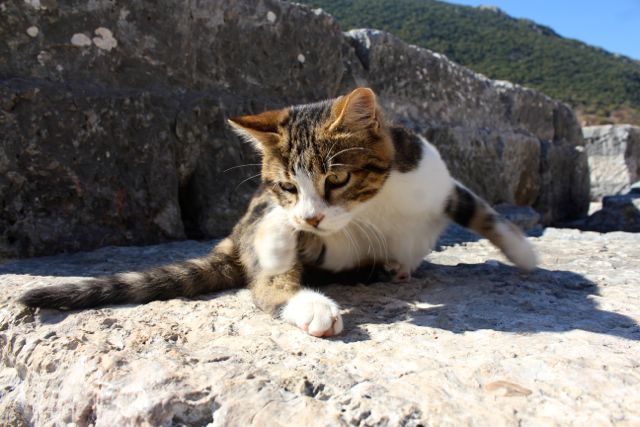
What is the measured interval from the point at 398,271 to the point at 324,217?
43 cm

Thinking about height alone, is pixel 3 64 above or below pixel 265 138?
above

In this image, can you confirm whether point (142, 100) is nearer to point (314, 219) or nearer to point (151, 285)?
point (151, 285)

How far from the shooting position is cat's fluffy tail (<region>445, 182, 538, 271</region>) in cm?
201

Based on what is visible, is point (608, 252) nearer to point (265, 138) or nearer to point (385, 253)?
point (385, 253)

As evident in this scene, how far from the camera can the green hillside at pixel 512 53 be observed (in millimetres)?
18312

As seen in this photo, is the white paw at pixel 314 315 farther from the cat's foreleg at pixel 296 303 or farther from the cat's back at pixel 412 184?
the cat's back at pixel 412 184

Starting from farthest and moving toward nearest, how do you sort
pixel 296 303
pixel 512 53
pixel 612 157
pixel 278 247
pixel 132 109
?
pixel 512 53
pixel 612 157
pixel 132 109
pixel 278 247
pixel 296 303

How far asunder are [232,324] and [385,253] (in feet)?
2.33

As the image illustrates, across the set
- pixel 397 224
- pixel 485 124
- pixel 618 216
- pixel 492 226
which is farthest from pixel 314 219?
pixel 618 216

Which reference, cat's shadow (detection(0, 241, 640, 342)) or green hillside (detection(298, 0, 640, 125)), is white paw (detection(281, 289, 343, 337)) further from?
green hillside (detection(298, 0, 640, 125))

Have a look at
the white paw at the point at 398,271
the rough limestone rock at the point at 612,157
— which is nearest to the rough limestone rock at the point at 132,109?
the white paw at the point at 398,271

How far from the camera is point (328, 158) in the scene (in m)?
1.75

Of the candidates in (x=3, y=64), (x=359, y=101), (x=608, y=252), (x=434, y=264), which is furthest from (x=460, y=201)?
(x=3, y=64)

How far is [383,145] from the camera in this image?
6.12 ft
